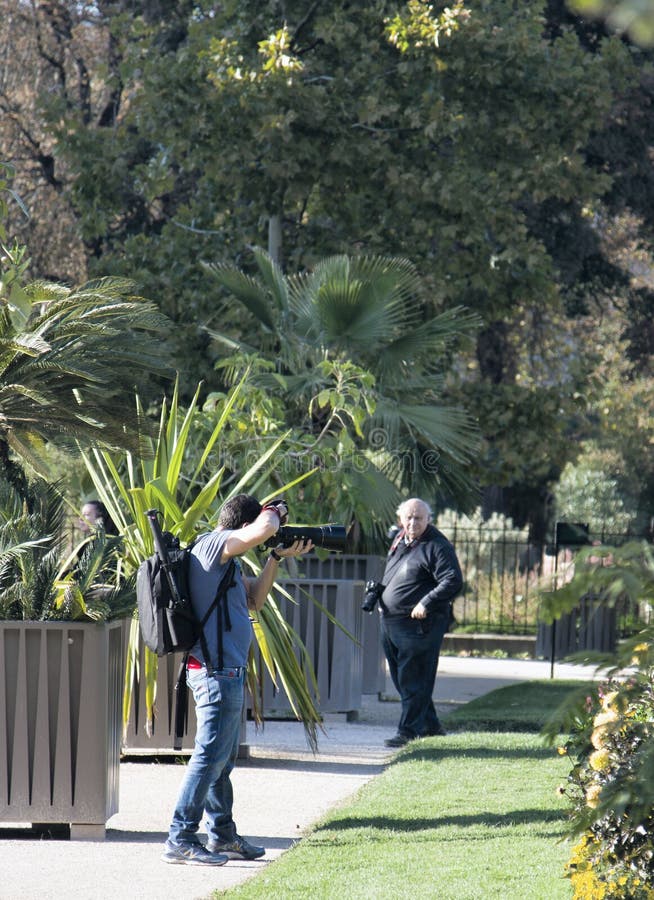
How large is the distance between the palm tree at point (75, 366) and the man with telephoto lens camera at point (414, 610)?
261 centimetres

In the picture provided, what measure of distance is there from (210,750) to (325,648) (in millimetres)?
4512

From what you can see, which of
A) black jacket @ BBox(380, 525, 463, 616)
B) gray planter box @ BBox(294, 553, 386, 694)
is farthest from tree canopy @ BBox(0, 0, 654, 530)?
black jacket @ BBox(380, 525, 463, 616)

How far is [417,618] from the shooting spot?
924 cm

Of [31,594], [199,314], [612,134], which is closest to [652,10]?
[31,594]

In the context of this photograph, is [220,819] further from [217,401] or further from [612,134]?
[612,134]

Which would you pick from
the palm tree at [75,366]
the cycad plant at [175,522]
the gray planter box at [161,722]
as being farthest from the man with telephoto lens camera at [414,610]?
the palm tree at [75,366]

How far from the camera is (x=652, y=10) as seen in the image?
5.08ft

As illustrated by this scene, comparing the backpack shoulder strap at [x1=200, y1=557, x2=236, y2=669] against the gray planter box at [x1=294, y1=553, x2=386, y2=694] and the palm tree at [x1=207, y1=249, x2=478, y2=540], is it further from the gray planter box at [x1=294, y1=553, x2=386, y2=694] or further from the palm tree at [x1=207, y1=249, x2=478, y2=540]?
the gray planter box at [x1=294, y1=553, x2=386, y2=694]

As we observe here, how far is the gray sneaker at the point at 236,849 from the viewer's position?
577 centimetres

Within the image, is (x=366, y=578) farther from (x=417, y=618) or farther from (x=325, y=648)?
(x=417, y=618)

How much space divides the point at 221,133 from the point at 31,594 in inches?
380

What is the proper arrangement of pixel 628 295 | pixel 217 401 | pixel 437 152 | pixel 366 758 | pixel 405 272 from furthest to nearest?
pixel 628 295 < pixel 437 152 < pixel 405 272 < pixel 217 401 < pixel 366 758

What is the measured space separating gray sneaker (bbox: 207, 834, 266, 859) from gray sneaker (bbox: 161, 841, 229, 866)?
10cm

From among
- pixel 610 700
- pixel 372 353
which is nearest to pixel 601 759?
pixel 610 700
